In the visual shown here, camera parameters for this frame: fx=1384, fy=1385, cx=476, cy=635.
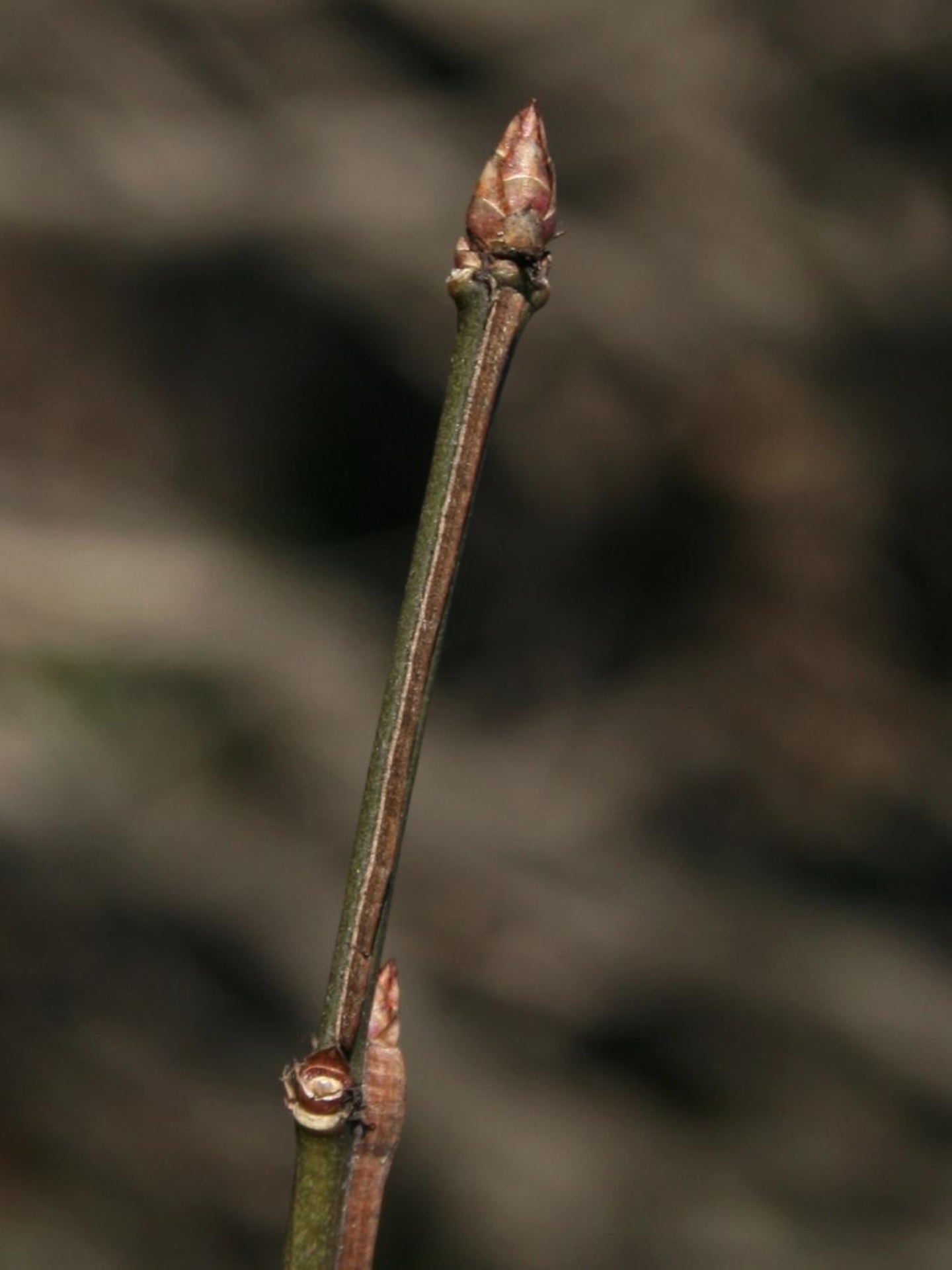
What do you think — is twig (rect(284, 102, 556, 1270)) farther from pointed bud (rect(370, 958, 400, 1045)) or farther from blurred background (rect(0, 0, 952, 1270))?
blurred background (rect(0, 0, 952, 1270))

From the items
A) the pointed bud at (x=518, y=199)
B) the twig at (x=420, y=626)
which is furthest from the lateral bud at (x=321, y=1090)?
the pointed bud at (x=518, y=199)

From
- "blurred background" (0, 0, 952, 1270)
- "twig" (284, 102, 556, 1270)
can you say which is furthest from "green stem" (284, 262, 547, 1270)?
"blurred background" (0, 0, 952, 1270)

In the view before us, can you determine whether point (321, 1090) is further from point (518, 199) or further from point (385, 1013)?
point (518, 199)

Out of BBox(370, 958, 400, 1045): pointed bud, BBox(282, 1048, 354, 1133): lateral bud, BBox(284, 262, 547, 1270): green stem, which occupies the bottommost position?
BBox(282, 1048, 354, 1133): lateral bud

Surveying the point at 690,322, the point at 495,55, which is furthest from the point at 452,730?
the point at 495,55

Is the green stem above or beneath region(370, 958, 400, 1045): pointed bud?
above

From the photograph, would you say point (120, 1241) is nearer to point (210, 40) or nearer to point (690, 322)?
point (690, 322)

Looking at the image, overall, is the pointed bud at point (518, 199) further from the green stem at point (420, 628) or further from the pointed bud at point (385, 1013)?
the pointed bud at point (385, 1013)
